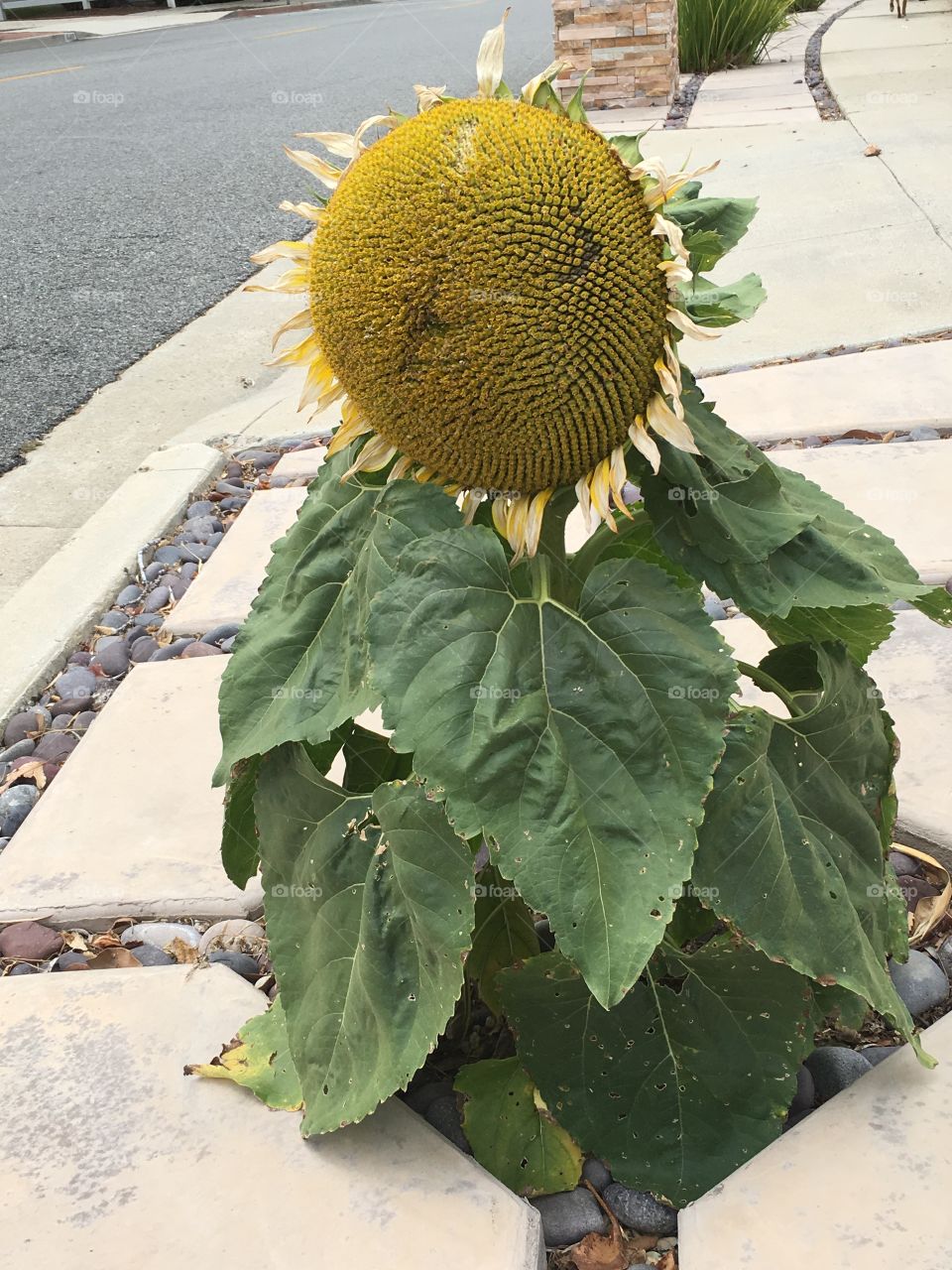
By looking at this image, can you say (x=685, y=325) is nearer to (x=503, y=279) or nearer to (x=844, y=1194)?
(x=503, y=279)

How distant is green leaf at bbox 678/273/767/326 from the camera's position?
152 centimetres

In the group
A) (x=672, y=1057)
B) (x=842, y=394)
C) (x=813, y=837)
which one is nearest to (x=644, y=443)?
(x=813, y=837)

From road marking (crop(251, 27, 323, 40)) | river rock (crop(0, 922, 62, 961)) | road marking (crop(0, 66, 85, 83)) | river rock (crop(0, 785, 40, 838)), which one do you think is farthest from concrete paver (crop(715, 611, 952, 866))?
road marking (crop(251, 27, 323, 40))

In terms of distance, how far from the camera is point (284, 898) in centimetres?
175

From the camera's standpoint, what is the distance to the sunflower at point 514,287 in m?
1.36

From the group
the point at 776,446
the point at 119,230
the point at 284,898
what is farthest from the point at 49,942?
the point at 119,230

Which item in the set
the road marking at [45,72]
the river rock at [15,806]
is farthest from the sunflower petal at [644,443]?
the road marking at [45,72]

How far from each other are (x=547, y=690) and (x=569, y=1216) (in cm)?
78

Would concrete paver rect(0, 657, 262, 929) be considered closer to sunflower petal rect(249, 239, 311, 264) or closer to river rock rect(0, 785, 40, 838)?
river rock rect(0, 785, 40, 838)

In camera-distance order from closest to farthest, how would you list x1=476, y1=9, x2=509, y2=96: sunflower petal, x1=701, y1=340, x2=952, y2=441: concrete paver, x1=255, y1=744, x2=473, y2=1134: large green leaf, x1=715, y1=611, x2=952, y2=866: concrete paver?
x1=476, y1=9, x2=509, y2=96: sunflower petal, x1=255, y1=744, x2=473, y2=1134: large green leaf, x1=715, y1=611, x2=952, y2=866: concrete paver, x1=701, y1=340, x2=952, y2=441: concrete paver

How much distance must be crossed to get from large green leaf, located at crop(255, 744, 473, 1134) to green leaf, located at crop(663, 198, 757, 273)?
0.77 m

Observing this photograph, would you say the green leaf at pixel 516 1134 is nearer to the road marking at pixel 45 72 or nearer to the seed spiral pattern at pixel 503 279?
the seed spiral pattern at pixel 503 279

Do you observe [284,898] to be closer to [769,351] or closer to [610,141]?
[610,141]

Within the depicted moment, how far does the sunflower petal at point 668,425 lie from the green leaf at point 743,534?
12 centimetres
